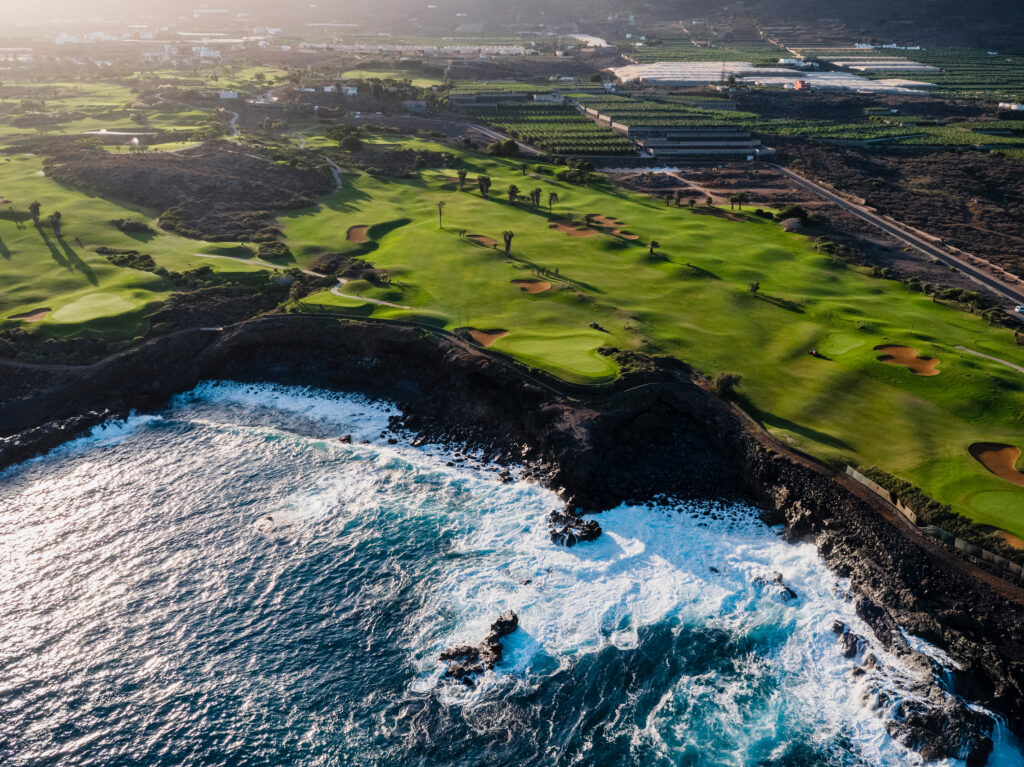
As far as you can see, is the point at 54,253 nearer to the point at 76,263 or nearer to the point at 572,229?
the point at 76,263

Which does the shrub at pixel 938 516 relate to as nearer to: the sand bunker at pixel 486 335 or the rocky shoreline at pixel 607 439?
the rocky shoreline at pixel 607 439

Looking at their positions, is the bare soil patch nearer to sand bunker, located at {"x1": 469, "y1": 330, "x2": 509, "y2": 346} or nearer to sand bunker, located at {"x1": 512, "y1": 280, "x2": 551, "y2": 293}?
sand bunker, located at {"x1": 512, "y1": 280, "x2": 551, "y2": 293}

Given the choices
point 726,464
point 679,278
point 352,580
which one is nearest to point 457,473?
point 352,580

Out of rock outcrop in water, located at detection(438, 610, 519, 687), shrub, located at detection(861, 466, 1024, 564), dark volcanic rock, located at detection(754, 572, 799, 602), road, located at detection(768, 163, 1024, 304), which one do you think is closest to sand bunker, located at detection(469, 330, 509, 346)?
rock outcrop in water, located at detection(438, 610, 519, 687)

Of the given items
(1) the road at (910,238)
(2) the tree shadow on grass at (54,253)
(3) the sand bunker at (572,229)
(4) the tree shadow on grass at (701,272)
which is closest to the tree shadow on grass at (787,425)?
(4) the tree shadow on grass at (701,272)

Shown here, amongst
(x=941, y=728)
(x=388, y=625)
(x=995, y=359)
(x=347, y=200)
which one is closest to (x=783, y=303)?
(x=995, y=359)
